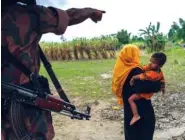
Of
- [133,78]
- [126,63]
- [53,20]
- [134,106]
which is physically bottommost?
[134,106]

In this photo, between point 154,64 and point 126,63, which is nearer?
point 154,64

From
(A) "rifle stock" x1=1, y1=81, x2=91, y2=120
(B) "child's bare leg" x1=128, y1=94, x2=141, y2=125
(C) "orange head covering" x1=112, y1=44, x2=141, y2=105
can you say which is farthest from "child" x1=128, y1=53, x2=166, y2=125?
(A) "rifle stock" x1=1, y1=81, x2=91, y2=120

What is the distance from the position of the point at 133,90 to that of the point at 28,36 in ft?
8.03

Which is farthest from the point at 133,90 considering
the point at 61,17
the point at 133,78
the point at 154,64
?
the point at 61,17

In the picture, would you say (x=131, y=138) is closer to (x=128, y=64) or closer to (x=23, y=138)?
(x=128, y=64)

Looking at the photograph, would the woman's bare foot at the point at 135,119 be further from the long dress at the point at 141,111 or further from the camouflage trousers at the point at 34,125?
the camouflage trousers at the point at 34,125

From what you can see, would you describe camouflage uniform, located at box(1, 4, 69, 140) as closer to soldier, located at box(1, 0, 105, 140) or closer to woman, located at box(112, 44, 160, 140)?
→ soldier, located at box(1, 0, 105, 140)

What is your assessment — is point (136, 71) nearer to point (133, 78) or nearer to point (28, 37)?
point (133, 78)

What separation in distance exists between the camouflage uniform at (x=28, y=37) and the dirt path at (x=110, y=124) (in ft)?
13.9

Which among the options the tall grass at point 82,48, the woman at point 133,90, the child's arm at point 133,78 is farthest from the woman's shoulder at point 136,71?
the tall grass at point 82,48

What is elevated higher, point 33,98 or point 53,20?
point 53,20

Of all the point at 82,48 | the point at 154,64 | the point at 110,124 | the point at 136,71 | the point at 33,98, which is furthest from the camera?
the point at 82,48

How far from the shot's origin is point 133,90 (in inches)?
204

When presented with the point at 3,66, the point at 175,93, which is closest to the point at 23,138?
the point at 3,66
